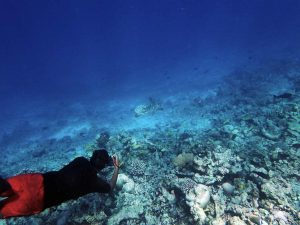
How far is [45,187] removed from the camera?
3957mm

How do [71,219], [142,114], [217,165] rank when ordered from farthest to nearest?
[142,114] < [217,165] < [71,219]

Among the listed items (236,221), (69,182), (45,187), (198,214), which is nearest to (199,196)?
(198,214)

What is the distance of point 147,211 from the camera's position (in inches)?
264

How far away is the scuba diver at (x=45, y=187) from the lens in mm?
3773

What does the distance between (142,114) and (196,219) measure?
14.2m

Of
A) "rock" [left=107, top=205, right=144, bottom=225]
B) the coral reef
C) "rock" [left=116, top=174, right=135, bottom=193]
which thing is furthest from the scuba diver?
"rock" [left=116, top=174, right=135, bottom=193]

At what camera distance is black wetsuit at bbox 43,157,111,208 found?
403 cm

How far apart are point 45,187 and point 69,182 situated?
14.5 inches

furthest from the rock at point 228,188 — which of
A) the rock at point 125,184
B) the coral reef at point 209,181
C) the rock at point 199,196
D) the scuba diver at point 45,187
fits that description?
the scuba diver at point 45,187

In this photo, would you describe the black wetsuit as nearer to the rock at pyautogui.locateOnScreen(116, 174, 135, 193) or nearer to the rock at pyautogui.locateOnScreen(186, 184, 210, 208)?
the rock at pyautogui.locateOnScreen(116, 174, 135, 193)

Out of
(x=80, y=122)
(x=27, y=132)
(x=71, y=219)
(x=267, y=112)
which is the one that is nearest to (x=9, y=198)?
(x=71, y=219)

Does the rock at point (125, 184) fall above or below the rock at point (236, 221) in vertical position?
above

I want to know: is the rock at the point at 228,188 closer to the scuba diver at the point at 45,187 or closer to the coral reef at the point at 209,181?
the coral reef at the point at 209,181

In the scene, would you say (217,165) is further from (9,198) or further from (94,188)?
(9,198)
